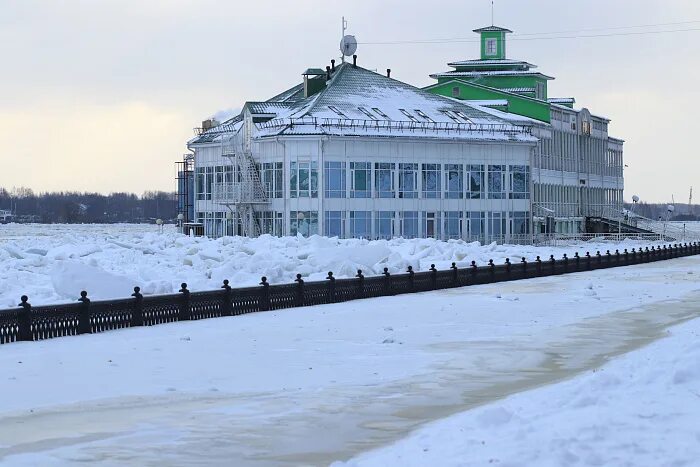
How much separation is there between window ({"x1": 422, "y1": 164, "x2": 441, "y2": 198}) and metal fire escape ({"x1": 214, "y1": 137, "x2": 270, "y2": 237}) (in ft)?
34.1

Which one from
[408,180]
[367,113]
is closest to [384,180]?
[408,180]

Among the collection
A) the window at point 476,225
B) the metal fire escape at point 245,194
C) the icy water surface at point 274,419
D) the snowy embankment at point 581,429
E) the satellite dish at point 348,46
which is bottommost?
the icy water surface at point 274,419

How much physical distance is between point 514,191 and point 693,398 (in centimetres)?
7273

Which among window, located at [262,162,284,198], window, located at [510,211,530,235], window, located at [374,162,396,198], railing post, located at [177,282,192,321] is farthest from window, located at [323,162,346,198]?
railing post, located at [177,282,192,321]

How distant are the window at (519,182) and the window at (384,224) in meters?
10.5

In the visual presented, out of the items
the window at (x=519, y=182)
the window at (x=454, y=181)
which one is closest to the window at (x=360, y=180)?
the window at (x=454, y=181)

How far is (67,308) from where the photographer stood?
26.3m

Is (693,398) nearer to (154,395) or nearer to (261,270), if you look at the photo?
(154,395)

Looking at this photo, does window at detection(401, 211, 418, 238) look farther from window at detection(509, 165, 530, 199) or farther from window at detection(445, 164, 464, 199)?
window at detection(509, 165, 530, 199)

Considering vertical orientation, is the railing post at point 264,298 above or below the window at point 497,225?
below

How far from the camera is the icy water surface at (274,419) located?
45.7 ft

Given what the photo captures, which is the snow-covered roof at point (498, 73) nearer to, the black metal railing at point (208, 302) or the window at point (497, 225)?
the window at point (497, 225)

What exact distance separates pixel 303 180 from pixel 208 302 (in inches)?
1831

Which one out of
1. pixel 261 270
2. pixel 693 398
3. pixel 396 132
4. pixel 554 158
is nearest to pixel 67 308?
pixel 693 398
